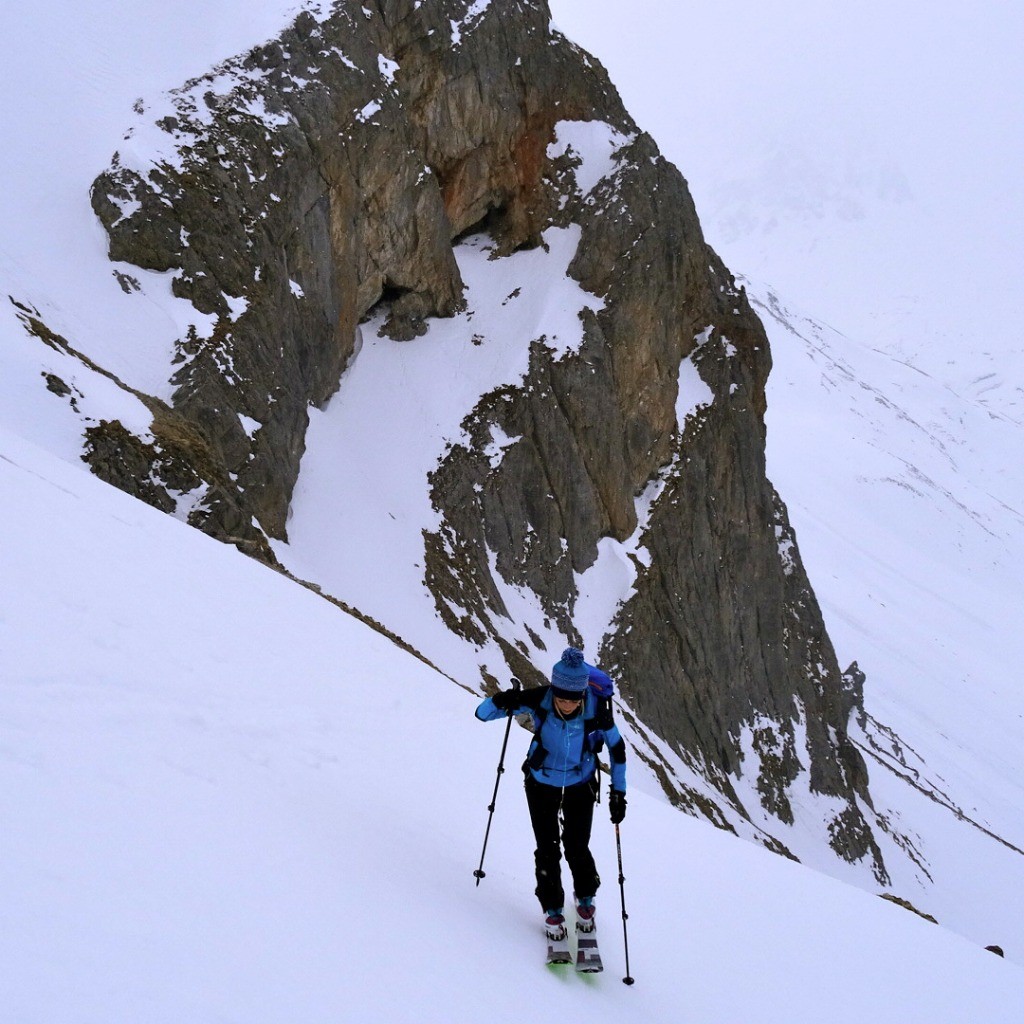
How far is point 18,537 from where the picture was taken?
7.54 m

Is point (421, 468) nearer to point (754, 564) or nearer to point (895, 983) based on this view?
point (754, 564)

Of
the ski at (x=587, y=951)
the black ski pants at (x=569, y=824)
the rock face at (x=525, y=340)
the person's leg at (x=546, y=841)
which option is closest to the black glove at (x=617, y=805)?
the black ski pants at (x=569, y=824)

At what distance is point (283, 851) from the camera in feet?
16.6

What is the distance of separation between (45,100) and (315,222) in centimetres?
808

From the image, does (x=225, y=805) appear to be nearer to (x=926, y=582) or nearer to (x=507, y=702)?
(x=507, y=702)

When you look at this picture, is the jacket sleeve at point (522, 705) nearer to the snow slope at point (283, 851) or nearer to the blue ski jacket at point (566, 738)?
the blue ski jacket at point (566, 738)

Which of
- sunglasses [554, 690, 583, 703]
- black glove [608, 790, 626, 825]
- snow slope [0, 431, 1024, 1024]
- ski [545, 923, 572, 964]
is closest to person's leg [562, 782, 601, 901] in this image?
black glove [608, 790, 626, 825]

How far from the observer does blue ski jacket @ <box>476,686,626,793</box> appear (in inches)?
239

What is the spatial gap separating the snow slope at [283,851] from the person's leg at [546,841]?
33 cm

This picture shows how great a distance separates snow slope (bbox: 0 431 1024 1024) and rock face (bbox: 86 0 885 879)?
399 inches

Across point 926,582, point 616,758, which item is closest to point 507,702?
point 616,758

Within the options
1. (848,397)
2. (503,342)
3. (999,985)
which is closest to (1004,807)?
(503,342)

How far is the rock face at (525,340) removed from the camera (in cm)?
2314

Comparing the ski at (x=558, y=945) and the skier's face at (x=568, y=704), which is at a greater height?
the skier's face at (x=568, y=704)
